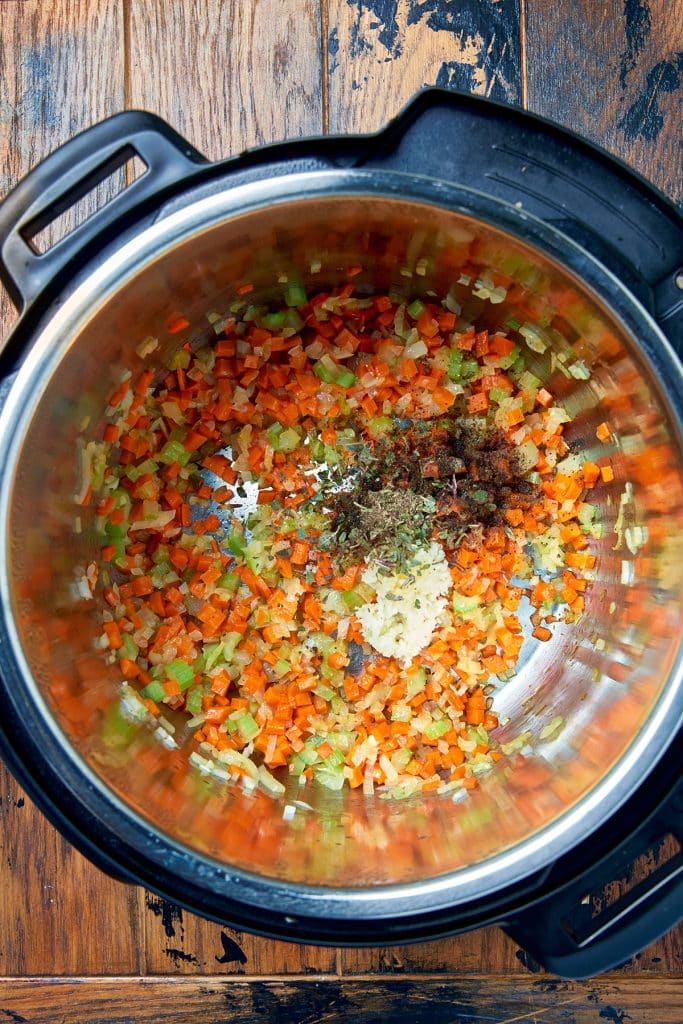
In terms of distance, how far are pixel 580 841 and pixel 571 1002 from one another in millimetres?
475

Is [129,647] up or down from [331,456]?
down

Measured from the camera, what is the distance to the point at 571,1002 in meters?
1.13

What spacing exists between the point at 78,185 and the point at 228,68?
40cm

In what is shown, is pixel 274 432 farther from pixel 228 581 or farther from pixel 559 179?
pixel 559 179

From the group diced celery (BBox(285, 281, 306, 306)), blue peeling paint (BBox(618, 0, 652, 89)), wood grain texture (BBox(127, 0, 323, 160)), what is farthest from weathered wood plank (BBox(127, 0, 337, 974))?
blue peeling paint (BBox(618, 0, 652, 89))

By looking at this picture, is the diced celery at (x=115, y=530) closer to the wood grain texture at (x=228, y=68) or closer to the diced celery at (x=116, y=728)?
the diced celery at (x=116, y=728)

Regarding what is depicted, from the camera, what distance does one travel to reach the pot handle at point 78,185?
32.7 inches

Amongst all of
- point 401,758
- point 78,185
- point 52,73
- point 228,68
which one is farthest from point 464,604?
point 52,73

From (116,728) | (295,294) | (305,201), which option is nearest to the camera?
(305,201)

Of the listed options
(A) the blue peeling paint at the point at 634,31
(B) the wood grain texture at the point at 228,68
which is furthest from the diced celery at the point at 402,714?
(A) the blue peeling paint at the point at 634,31

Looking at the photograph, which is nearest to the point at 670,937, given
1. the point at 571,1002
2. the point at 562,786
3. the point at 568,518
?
the point at 571,1002

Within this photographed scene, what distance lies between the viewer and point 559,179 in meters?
0.88

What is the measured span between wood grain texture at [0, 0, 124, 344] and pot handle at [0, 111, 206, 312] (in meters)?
0.29

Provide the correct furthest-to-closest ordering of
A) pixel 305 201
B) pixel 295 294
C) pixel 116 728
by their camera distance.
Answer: pixel 295 294
pixel 116 728
pixel 305 201
